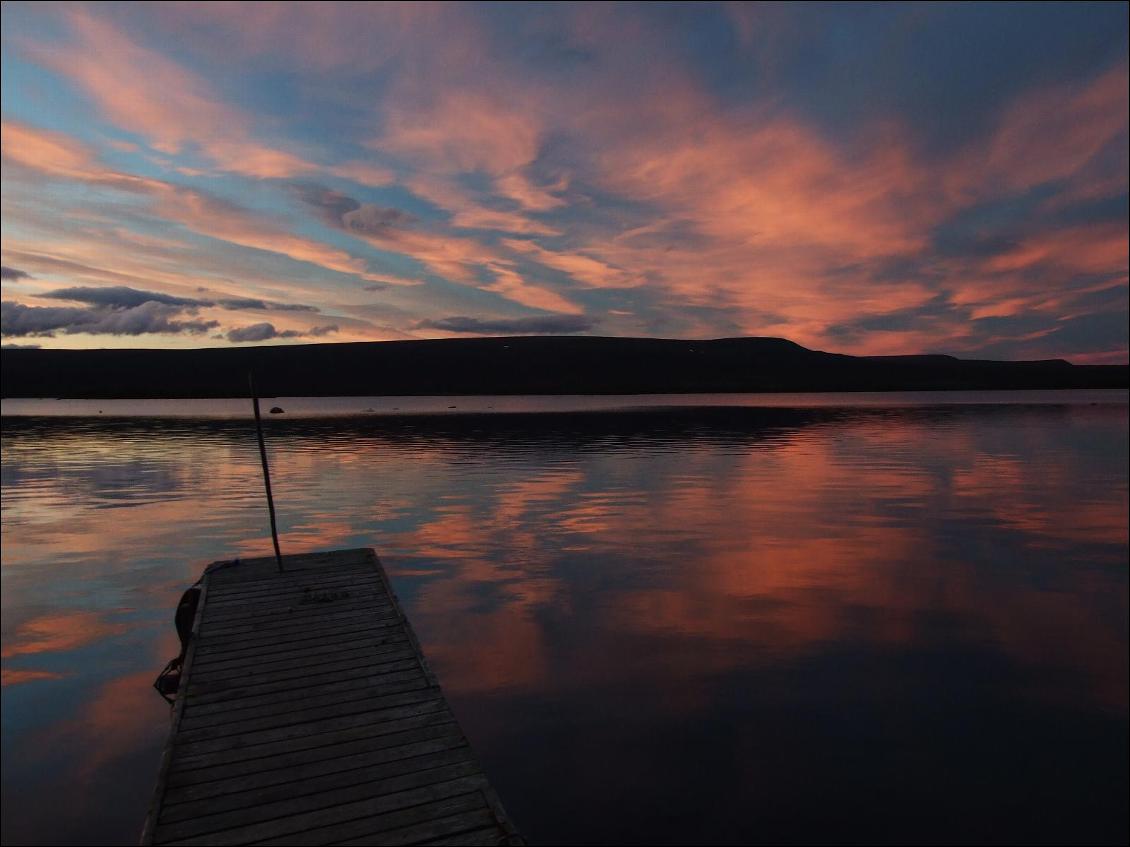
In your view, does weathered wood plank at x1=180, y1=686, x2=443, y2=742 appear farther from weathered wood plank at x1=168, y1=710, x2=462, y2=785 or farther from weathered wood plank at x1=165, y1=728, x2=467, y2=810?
weathered wood plank at x1=165, y1=728, x2=467, y2=810

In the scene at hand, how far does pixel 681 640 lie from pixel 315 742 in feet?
34.8

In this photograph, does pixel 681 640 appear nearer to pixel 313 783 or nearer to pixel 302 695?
pixel 302 695

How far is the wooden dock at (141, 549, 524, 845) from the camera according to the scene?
8086 mm

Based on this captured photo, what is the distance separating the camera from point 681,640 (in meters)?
18.1

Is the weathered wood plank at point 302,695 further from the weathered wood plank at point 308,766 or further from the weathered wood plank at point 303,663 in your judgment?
the weathered wood plank at point 308,766

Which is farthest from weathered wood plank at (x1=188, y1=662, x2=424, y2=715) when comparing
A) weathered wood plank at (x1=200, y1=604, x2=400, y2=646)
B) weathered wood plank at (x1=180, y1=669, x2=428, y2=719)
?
weathered wood plank at (x1=200, y1=604, x2=400, y2=646)

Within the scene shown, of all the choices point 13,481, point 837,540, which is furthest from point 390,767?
point 13,481

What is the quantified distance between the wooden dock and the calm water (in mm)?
Answer: 2296

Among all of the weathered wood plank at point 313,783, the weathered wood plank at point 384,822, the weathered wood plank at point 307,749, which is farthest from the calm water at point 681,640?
the weathered wood plank at point 384,822

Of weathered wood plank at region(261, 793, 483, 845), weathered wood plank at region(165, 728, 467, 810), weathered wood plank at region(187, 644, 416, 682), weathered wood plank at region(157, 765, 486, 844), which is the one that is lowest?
weathered wood plank at region(261, 793, 483, 845)

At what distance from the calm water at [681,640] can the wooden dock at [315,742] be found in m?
2.30

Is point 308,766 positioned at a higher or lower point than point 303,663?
lower

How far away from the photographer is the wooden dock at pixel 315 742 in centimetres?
809

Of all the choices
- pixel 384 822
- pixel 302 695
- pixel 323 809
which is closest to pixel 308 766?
pixel 323 809
